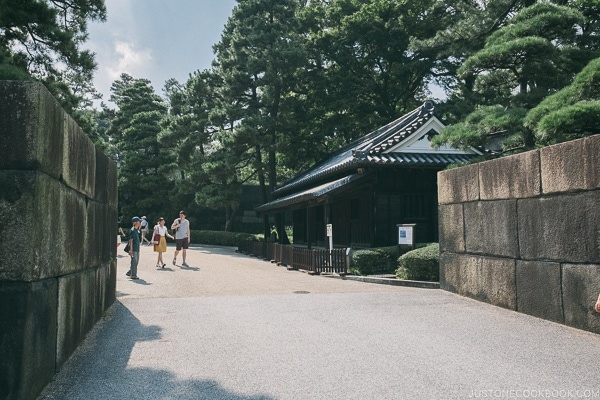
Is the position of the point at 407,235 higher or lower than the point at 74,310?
higher

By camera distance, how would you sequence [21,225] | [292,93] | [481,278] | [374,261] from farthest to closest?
1. [292,93]
2. [374,261]
3. [481,278]
4. [21,225]

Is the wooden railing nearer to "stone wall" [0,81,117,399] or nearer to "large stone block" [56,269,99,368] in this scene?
"large stone block" [56,269,99,368]

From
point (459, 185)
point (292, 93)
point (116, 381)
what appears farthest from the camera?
point (292, 93)

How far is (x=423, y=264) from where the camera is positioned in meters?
11.5

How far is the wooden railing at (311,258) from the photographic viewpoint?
14.8 meters

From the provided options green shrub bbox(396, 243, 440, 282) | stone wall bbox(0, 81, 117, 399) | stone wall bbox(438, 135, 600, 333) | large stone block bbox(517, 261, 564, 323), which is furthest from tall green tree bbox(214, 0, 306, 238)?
stone wall bbox(0, 81, 117, 399)

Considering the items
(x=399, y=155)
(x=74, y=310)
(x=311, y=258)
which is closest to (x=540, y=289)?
(x=74, y=310)

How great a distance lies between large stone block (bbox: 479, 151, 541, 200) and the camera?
23.9ft

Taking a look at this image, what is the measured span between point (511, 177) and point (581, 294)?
7.36ft

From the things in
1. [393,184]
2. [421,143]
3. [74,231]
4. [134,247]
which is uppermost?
[421,143]

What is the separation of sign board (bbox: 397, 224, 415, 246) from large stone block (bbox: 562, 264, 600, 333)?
645cm

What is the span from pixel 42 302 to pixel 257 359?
2.24m

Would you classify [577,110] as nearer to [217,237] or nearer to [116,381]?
[116,381]

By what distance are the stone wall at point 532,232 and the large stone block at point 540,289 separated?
0.01 metres
